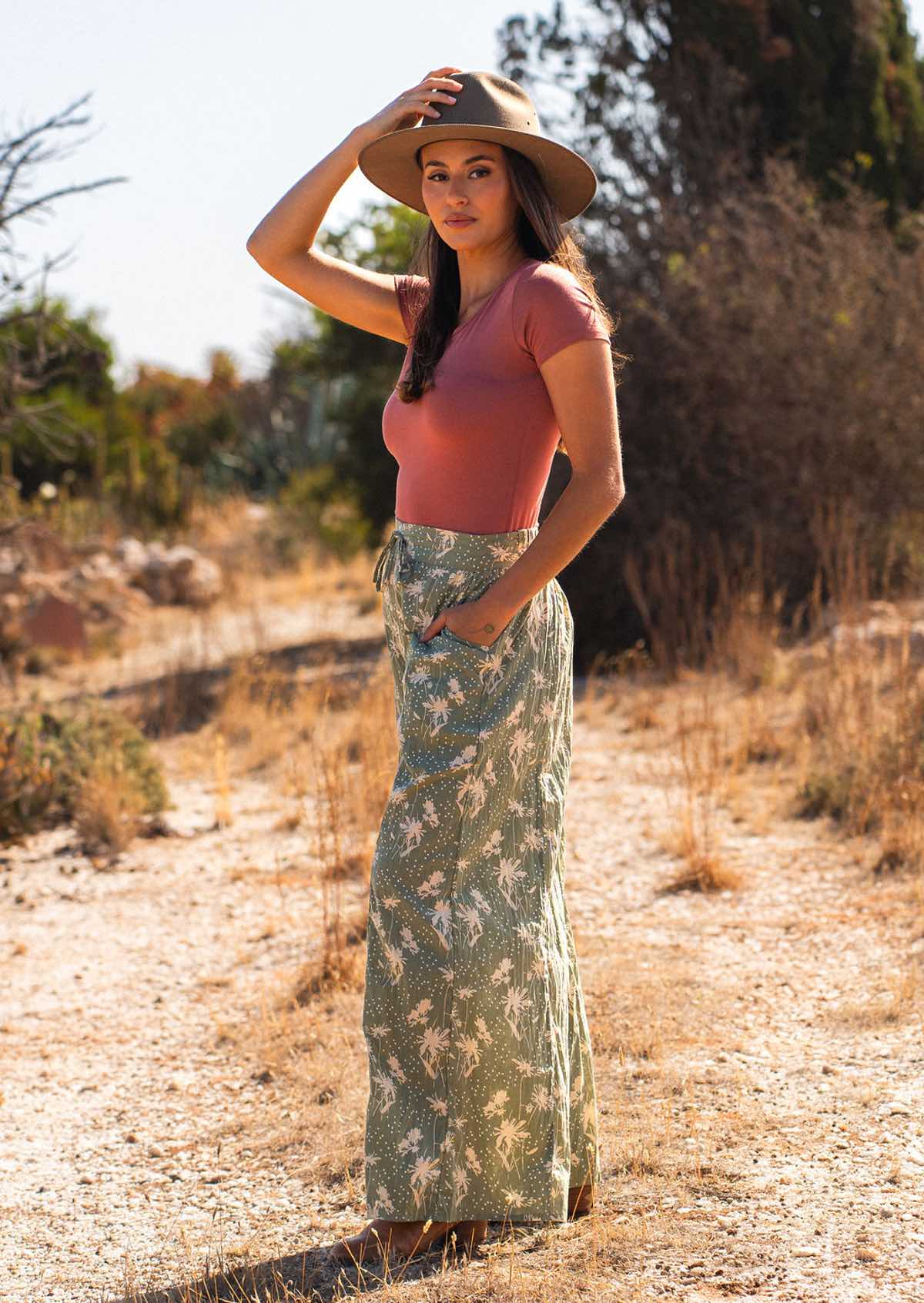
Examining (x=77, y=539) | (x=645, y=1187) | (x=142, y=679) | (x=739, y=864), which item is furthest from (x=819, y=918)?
(x=77, y=539)

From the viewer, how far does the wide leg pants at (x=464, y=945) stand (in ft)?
8.40

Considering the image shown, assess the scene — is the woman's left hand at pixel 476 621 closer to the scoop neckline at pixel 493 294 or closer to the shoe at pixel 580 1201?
the scoop neckline at pixel 493 294

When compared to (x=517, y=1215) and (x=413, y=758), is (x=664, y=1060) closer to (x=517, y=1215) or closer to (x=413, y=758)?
(x=517, y=1215)

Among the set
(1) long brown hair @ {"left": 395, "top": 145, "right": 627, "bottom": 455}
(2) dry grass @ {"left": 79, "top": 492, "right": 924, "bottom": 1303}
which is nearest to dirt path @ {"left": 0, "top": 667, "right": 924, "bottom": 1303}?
(2) dry grass @ {"left": 79, "top": 492, "right": 924, "bottom": 1303}

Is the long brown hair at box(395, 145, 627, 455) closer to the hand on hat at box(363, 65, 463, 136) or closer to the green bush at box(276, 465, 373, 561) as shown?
the hand on hat at box(363, 65, 463, 136)

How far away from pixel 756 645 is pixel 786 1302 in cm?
563

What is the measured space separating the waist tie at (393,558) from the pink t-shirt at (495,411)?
8 cm

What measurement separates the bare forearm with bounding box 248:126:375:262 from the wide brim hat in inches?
2.7

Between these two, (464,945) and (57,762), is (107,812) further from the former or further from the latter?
(464,945)

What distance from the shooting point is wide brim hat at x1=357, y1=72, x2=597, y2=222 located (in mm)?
2537

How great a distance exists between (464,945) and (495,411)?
94 cm

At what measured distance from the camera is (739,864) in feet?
17.7

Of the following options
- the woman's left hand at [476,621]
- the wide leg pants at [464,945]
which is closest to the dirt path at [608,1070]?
the wide leg pants at [464,945]

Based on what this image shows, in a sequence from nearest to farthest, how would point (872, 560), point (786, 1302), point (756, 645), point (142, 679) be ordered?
point (786, 1302) < point (756, 645) < point (872, 560) < point (142, 679)
